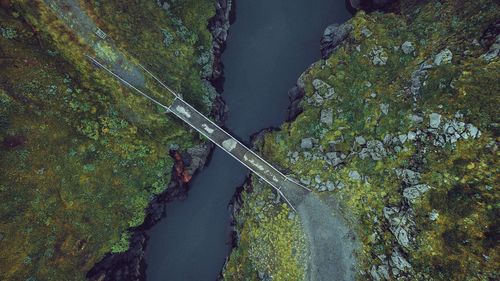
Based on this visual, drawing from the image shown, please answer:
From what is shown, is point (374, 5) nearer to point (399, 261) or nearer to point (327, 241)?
point (327, 241)

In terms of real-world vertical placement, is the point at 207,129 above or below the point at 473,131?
below

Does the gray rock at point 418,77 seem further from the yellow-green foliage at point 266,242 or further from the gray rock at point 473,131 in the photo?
the yellow-green foliage at point 266,242

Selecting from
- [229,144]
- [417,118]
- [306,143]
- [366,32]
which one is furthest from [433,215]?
[229,144]

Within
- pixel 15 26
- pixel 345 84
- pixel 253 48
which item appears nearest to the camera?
pixel 15 26

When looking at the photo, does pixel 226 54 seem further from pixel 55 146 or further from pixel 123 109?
pixel 55 146

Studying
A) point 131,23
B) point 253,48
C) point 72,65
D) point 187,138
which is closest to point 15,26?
point 72,65

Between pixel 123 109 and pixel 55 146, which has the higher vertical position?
pixel 123 109
